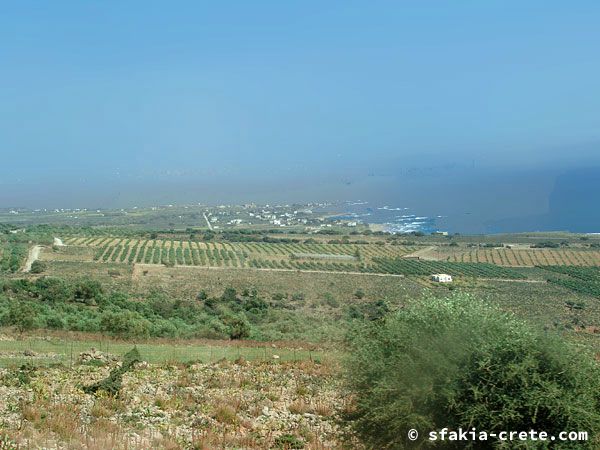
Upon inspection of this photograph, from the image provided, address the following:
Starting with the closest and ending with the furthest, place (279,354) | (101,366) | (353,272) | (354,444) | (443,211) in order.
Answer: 1. (354,444)
2. (101,366)
3. (279,354)
4. (353,272)
5. (443,211)

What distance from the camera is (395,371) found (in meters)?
8.79

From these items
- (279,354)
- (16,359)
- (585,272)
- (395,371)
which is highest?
(395,371)

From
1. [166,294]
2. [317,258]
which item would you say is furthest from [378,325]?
[317,258]

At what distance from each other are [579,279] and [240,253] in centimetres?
3456

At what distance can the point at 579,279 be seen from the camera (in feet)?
172

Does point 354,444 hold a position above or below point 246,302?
above

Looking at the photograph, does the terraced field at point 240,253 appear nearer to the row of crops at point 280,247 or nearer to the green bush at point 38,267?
the row of crops at point 280,247

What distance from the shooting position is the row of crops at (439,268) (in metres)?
53.4

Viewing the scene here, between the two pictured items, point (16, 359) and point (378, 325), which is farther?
point (16, 359)

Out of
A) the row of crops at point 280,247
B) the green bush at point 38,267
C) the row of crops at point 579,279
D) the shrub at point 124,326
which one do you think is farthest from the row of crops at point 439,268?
the shrub at point 124,326

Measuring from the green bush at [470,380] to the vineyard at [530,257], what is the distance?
5660 centimetres

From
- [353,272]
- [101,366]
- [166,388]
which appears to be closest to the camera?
[166,388]

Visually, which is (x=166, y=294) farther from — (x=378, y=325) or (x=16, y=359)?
(x=378, y=325)

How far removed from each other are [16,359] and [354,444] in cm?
1073
